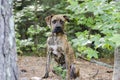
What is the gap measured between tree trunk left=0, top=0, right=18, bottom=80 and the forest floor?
3.79 meters

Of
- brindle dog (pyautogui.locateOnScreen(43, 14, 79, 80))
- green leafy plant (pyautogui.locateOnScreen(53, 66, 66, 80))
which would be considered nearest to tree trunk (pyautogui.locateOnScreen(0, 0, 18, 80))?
green leafy plant (pyautogui.locateOnScreen(53, 66, 66, 80))

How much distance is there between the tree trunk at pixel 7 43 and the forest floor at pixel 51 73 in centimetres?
379

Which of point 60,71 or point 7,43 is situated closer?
point 7,43

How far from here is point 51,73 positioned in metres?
6.98

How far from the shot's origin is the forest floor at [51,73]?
22.6 ft

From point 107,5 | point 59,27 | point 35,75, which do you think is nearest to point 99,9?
point 107,5

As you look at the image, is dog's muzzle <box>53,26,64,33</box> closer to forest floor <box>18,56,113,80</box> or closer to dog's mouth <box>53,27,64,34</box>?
dog's mouth <box>53,27,64,34</box>

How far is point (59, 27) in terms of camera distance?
643cm

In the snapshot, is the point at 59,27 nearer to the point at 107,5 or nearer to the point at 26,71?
the point at 26,71

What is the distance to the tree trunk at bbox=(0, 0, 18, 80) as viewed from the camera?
2.50 m

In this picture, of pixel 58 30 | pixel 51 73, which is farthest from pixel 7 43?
pixel 51 73

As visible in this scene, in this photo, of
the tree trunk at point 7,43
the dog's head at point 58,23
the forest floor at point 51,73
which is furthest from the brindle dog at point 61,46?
the tree trunk at point 7,43

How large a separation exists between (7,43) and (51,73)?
177 inches

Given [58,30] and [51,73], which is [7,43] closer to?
[58,30]
